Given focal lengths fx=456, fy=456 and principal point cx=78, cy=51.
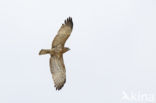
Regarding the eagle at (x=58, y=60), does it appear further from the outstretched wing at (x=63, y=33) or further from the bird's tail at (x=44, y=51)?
the bird's tail at (x=44, y=51)

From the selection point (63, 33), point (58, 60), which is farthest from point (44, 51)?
point (63, 33)

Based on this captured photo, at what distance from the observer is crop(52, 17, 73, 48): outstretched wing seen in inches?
765

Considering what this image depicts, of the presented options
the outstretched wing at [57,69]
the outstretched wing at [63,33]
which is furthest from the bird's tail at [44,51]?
the outstretched wing at [57,69]

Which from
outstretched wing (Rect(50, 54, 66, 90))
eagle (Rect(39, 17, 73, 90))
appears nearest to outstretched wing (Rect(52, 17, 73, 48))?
eagle (Rect(39, 17, 73, 90))

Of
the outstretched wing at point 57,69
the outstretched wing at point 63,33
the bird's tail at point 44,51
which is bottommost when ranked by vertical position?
the outstretched wing at point 57,69

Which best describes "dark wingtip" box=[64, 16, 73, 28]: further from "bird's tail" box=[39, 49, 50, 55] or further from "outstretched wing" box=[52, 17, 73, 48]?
"bird's tail" box=[39, 49, 50, 55]

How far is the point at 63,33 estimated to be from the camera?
64.9 feet

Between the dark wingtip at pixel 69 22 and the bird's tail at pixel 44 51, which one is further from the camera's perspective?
the dark wingtip at pixel 69 22

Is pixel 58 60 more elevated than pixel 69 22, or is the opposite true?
pixel 69 22

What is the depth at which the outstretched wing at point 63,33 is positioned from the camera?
1942cm

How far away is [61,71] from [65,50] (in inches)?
36.2

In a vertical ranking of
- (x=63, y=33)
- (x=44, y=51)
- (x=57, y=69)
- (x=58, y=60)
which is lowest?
(x=57, y=69)

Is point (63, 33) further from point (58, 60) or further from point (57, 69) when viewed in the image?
point (57, 69)

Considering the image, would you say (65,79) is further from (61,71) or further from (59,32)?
(59,32)
